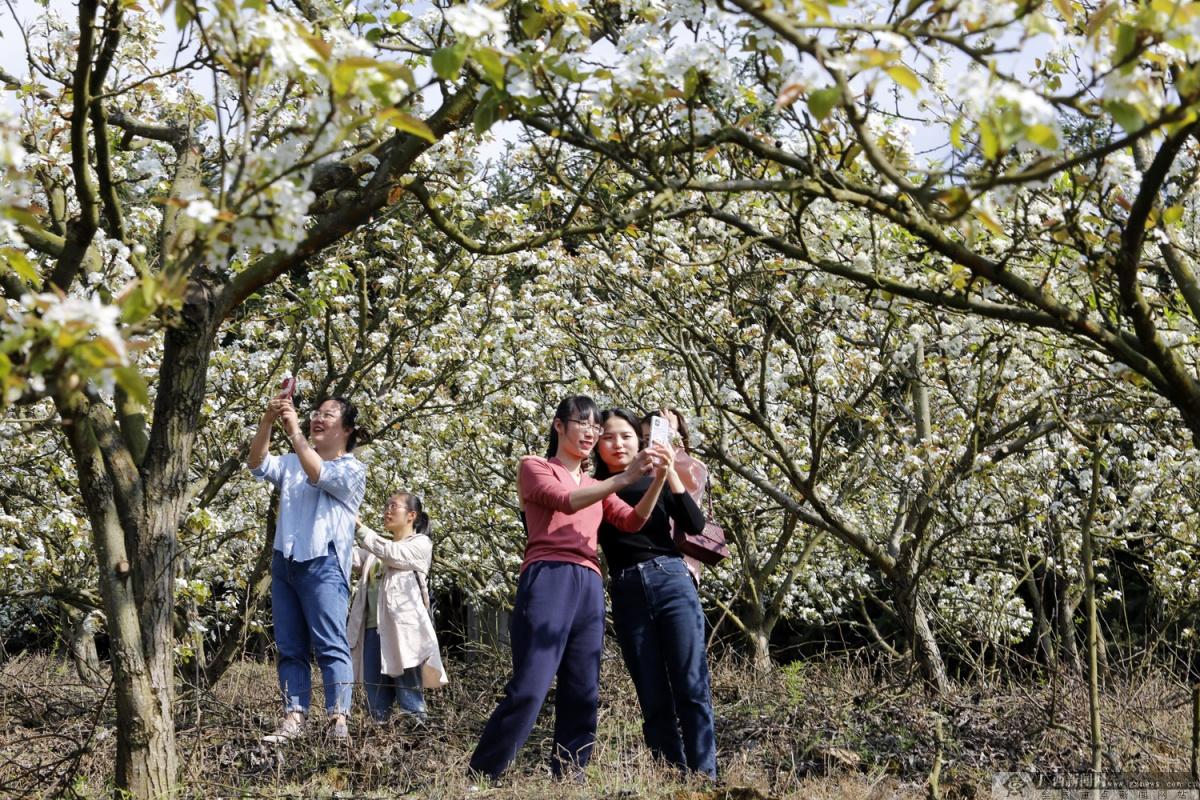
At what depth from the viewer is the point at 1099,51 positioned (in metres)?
2.42

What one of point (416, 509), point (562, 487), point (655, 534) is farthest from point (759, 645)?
point (562, 487)

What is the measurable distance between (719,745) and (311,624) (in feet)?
6.36

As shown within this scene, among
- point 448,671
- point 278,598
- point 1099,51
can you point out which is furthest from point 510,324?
point 1099,51

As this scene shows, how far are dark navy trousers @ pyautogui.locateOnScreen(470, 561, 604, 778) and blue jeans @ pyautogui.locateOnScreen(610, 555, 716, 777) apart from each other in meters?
0.12

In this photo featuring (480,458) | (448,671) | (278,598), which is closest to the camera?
(278,598)

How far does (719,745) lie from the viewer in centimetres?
585

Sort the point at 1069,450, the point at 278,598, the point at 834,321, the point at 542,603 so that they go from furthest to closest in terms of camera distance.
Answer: the point at 834,321 → the point at 1069,450 → the point at 278,598 → the point at 542,603

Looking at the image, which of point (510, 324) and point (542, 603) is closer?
point (542, 603)

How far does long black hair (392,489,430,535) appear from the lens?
21.2 ft

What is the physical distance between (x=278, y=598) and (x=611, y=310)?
10.9 feet

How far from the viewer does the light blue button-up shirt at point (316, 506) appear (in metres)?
5.36

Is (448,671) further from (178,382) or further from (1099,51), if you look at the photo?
(1099,51)

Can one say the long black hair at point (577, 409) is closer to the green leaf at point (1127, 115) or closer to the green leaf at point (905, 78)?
the green leaf at point (905, 78)

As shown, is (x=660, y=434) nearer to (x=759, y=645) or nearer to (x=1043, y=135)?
(x=1043, y=135)
